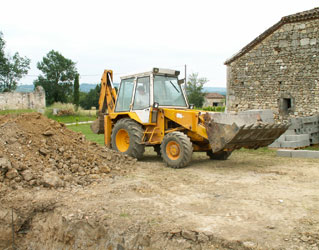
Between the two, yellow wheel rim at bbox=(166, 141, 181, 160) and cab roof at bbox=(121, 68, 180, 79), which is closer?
yellow wheel rim at bbox=(166, 141, 181, 160)

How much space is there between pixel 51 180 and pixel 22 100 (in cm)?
3051

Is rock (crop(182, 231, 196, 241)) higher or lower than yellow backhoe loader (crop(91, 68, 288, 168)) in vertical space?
lower

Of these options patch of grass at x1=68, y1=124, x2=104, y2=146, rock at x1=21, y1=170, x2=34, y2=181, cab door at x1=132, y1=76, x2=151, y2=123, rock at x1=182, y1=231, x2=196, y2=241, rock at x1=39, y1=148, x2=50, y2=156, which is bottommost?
rock at x1=182, y1=231, x2=196, y2=241

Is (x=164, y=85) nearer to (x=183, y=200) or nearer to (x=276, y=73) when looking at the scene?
(x=183, y=200)

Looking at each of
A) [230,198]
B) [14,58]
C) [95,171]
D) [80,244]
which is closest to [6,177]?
[95,171]

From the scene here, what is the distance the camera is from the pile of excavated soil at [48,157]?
6434 millimetres

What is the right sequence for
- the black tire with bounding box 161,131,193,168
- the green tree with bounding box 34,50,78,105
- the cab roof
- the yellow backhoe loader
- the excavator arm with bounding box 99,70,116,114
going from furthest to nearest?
the green tree with bounding box 34,50,78,105 → the excavator arm with bounding box 99,70,116,114 → the cab roof → the black tire with bounding box 161,131,193,168 → the yellow backhoe loader

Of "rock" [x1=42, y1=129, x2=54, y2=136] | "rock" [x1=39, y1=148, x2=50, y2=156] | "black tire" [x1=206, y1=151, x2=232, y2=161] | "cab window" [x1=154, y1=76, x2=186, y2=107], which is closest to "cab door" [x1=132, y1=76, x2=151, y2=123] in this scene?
"cab window" [x1=154, y1=76, x2=186, y2=107]

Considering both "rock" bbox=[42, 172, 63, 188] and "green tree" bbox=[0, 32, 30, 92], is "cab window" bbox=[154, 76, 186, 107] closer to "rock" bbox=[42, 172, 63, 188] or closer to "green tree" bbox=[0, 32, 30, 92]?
"rock" bbox=[42, 172, 63, 188]

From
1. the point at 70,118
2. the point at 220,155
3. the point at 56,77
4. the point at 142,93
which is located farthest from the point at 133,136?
the point at 56,77

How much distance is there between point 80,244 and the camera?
4.96 metres

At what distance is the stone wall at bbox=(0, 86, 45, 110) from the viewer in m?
33.0

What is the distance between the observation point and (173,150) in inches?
332

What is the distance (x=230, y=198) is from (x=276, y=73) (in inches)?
361
